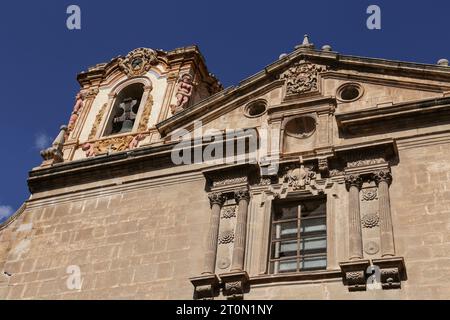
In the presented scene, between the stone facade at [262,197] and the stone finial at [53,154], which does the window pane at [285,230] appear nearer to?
the stone facade at [262,197]

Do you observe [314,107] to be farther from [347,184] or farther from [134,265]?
[134,265]

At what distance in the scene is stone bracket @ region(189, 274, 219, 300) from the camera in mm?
12430

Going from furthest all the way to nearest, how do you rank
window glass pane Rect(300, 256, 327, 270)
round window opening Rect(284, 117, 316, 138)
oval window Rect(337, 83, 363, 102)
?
oval window Rect(337, 83, 363, 102) < round window opening Rect(284, 117, 316, 138) < window glass pane Rect(300, 256, 327, 270)

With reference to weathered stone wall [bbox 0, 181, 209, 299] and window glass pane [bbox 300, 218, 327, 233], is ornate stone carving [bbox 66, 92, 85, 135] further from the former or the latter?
window glass pane [bbox 300, 218, 327, 233]

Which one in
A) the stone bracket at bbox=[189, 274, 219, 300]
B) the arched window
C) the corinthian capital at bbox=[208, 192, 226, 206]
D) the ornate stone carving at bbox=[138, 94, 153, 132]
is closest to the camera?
the stone bracket at bbox=[189, 274, 219, 300]

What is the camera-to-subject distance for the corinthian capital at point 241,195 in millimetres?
13836

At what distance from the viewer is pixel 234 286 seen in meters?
12.3

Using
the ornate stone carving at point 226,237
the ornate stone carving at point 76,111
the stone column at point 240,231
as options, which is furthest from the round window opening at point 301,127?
the ornate stone carving at point 76,111

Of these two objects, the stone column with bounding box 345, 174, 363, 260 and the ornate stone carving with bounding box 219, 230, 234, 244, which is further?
the ornate stone carving with bounding box 219, 230, 234, 244

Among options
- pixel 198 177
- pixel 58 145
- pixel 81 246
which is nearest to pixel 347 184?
pixel 198 177

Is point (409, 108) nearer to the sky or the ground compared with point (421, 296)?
nearer to the sky

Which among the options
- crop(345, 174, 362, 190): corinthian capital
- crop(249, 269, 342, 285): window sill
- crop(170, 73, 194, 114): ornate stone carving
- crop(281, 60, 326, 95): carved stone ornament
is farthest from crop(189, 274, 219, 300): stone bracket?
crop(170, 73, 194, 114): ornate stone carving

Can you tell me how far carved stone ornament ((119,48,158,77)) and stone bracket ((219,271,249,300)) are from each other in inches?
356
